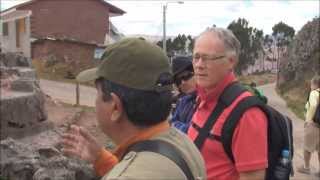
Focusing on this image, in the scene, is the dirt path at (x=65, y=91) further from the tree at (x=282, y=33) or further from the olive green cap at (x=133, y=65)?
the tree at (x=282, y=33)

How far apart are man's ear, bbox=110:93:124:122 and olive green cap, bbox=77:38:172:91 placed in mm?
50

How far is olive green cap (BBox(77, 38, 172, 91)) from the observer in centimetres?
214

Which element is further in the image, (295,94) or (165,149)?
(295,94)

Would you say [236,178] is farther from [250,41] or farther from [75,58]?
[250,41]

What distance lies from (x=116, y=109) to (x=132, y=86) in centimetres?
10

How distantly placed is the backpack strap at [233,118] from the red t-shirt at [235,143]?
0.07 ft

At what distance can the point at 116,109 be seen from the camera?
2.19 meters

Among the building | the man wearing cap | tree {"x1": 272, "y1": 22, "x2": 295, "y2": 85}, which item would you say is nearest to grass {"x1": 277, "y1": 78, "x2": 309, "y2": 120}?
the building

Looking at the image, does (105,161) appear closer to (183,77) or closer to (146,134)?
(146,134)

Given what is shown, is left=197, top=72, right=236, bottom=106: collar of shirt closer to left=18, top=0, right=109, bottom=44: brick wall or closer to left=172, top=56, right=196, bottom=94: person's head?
left=172, top=56, right=196, bottom=94: person's head

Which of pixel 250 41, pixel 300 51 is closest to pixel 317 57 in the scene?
pixel 300 51

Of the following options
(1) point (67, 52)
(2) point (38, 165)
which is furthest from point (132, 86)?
(1) point (67, 52)

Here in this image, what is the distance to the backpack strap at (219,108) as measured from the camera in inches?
139

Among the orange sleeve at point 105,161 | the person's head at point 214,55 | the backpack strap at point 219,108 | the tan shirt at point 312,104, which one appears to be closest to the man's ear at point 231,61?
the person's head at point 214,55
